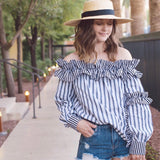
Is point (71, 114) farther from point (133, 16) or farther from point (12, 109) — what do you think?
point (133, 16)

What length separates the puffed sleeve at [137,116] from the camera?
203 cm

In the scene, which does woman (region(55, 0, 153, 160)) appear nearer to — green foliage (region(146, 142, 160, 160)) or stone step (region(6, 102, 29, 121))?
green foliage (region(146, 142, 160, 160))

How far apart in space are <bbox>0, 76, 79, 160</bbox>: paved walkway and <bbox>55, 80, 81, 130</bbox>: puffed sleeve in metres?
2.75

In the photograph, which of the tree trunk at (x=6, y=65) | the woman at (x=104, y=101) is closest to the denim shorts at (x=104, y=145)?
the woman at (x=104, y=101)

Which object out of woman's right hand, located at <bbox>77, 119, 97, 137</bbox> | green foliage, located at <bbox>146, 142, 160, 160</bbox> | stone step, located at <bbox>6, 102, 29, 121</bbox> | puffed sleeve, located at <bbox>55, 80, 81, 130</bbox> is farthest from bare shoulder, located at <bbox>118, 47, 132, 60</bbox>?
stone step, located at <bbox>6, 102, 29, 121</bbox>

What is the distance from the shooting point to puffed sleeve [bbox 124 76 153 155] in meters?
2.03

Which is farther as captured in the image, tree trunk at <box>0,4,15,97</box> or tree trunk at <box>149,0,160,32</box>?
tree trunk at <box>0,4,15,97</box>

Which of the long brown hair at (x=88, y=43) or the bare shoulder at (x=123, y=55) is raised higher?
the long brown hair at (x=88, y=43)

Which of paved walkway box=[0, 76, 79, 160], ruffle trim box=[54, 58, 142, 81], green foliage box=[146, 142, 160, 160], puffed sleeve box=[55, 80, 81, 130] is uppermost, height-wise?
ruffle trim box=[54, 58, 142, 81]

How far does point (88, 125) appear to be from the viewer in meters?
2.09

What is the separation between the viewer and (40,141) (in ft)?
18.6

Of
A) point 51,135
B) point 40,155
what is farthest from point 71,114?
point 51,135

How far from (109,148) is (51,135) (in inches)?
162

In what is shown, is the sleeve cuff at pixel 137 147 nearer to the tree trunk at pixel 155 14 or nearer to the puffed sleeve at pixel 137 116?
the puffed sleeve at pixel 137 116
